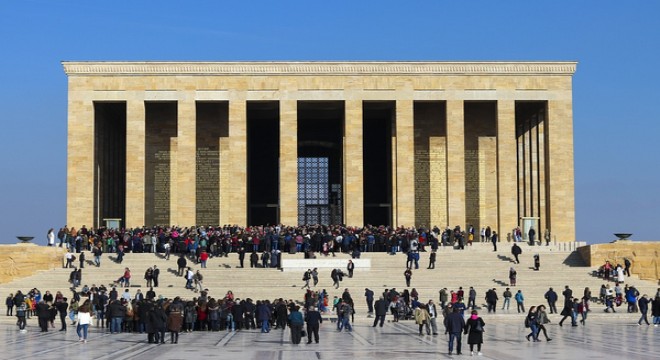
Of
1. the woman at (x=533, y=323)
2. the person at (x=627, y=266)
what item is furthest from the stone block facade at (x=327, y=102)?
the woman at (x=533, y=323)

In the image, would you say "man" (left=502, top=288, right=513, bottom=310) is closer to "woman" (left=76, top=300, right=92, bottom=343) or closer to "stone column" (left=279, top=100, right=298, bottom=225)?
"woman" (left=76, top=300, right=92, bottom=343)

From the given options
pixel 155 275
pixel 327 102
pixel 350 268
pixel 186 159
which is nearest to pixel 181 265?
pixel 155 275

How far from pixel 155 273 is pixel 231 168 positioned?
15298mm

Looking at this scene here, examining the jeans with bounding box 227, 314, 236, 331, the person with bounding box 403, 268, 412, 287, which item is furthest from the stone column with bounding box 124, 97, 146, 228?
the jeans with bounding box 227, 314, 236, 331

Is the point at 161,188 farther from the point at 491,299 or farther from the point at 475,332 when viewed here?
the point at 475,332

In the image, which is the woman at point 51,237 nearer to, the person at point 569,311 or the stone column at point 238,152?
the stone column at point 238,152

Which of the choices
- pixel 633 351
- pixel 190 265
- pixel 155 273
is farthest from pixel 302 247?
pixel 633 351

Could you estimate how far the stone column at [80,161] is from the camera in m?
50.6

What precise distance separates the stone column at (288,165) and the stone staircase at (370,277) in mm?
8759

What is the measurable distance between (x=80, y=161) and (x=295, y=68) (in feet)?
38.7

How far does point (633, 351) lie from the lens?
21.5 metres

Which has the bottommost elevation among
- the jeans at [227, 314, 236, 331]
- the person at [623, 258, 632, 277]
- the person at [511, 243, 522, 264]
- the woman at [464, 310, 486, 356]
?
the jeans at [227, 314, 236, 331]

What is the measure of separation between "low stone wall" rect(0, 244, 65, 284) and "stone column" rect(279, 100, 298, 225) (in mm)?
12285

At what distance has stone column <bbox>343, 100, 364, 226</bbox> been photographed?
51375 mm
